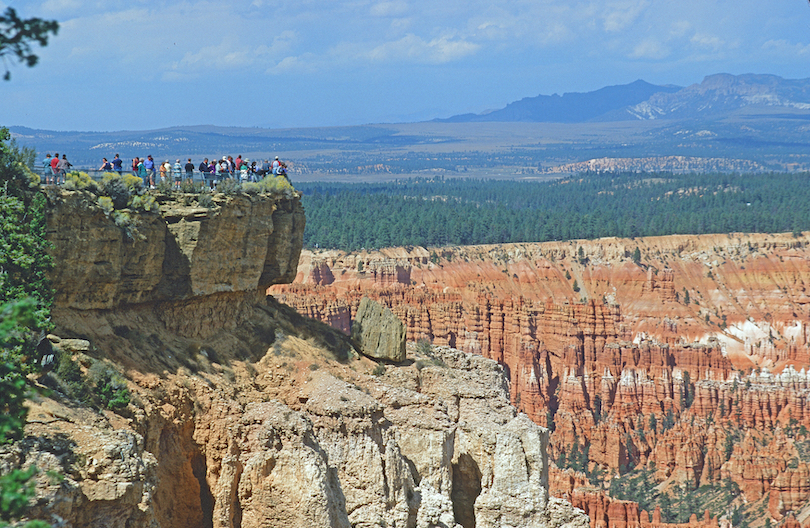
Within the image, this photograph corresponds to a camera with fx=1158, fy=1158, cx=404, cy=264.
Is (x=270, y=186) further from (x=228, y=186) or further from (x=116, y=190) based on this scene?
(x=116, y=190)

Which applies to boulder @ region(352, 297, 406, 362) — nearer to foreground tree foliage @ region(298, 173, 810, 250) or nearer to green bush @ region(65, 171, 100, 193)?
green bush @ region(65, 171, 100, 193)

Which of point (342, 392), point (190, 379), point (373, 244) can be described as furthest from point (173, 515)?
point (373, 244)

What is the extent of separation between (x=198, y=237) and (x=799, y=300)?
11570cm

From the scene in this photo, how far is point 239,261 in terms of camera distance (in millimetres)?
31375

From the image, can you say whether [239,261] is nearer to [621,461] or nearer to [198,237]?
[198,237]

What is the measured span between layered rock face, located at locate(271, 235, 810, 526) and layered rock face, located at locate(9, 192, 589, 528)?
37411mm

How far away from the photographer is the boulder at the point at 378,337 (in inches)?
1363

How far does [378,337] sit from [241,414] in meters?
8.83

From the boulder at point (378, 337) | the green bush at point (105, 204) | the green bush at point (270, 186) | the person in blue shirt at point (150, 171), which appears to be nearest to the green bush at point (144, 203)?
the green bush at point (105, 204)

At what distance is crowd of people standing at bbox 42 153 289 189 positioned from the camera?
27373 mm

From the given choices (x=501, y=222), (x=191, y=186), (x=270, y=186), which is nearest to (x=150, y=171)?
(x=191, y=186)

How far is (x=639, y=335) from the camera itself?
121562 mm

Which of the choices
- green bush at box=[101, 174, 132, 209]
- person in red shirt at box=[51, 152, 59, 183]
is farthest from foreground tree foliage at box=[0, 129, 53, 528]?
green bush at box=[101, 174, 132, 209]

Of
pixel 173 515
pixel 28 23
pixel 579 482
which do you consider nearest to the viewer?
pixel 28 23
